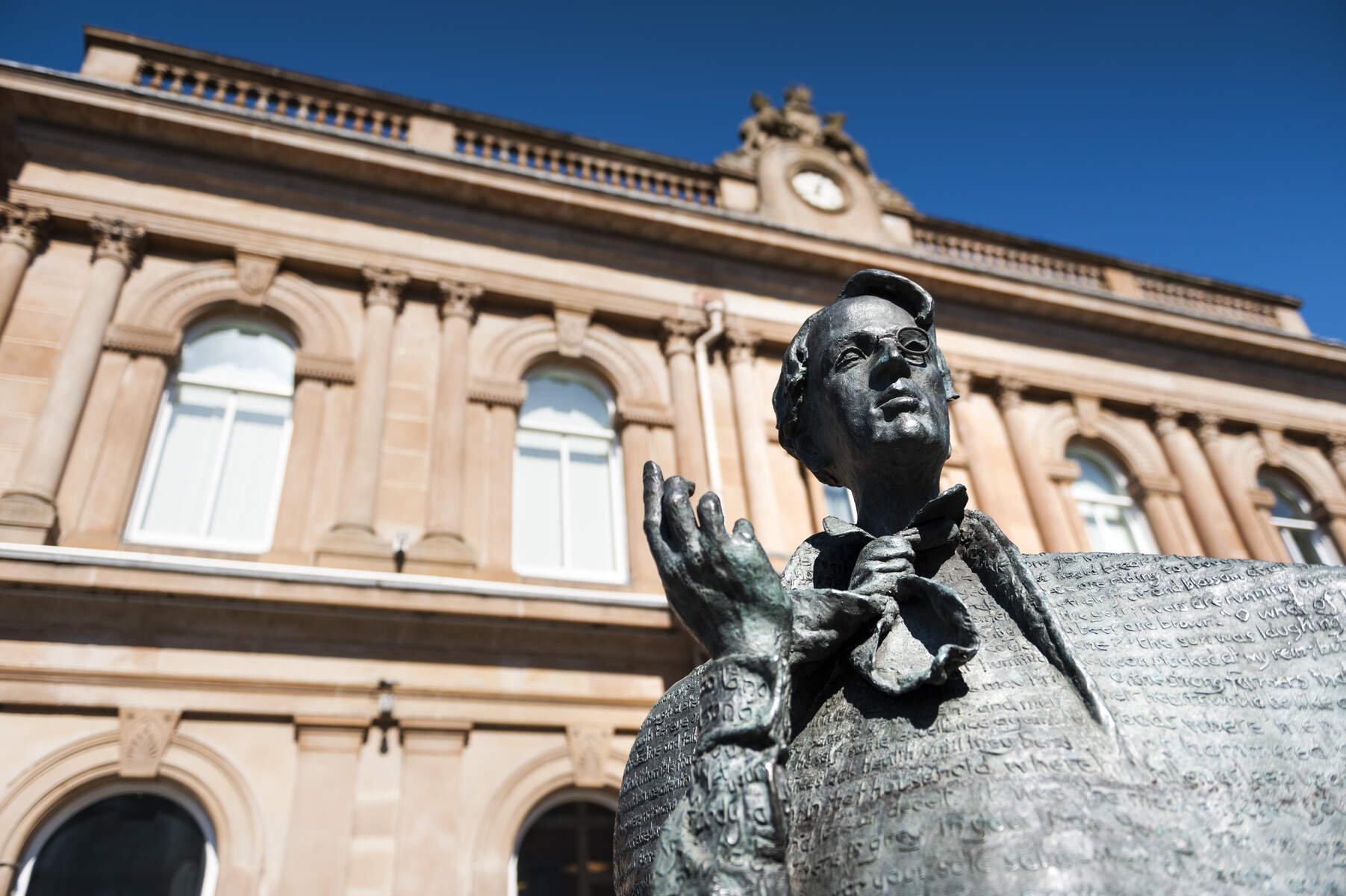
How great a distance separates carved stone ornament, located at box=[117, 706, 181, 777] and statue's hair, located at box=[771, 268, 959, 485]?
7.60 metres

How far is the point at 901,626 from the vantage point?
5.50 ft

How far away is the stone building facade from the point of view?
7.77 m

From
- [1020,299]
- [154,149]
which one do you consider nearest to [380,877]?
[154,149]

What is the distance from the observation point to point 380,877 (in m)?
7.50

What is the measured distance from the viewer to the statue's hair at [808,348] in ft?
6.96

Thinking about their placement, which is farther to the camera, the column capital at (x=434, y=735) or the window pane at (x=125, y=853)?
the column capital at (x=434, y=735)

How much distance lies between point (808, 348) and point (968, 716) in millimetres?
1008

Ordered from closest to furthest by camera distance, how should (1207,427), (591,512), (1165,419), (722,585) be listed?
(722,585) → (591,512) → (1165,419) → (1207,427)

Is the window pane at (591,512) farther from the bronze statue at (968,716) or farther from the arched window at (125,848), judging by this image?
the bronze statue at (968,716)

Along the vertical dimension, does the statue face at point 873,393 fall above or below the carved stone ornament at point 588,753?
below

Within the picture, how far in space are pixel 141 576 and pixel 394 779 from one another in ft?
9.41

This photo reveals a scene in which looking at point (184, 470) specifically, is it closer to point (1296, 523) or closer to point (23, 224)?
point (23, 224)

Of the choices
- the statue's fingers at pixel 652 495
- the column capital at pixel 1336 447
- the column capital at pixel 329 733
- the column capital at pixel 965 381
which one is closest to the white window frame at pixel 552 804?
the column capital at pixel 329 733

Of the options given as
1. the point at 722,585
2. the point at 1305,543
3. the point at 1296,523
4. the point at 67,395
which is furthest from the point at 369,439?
the point at 1305,543
